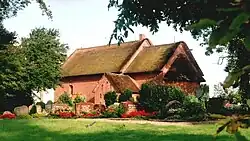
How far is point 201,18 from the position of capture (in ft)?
5.97

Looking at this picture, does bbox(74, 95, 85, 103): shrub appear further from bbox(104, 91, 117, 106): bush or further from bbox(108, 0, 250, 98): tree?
bbox(108, 0, 250, 98): tree

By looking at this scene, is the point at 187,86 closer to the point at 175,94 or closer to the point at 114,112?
the point at 175,94

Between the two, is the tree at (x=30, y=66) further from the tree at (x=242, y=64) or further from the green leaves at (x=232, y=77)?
the green leaves at (x=232, y=77)

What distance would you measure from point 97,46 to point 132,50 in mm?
8571

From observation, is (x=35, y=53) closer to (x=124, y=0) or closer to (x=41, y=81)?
(x=41, y=81)

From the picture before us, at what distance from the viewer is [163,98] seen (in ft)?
131

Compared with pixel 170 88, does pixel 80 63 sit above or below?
above

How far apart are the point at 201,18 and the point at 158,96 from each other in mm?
38318

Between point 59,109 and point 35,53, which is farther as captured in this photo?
point 35,53

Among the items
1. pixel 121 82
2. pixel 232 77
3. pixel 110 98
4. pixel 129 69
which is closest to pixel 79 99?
pixel 121 82

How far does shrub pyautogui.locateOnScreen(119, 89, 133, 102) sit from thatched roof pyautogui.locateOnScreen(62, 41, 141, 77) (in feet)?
29.6

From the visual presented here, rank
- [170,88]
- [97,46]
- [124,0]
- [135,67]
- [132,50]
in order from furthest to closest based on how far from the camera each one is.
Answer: [97,46] < [132,50] < [135,67] < [170,88] < [124,0]

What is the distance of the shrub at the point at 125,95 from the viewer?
44.7m

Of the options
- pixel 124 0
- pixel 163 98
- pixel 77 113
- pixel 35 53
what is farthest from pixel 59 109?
pixel 124 0
